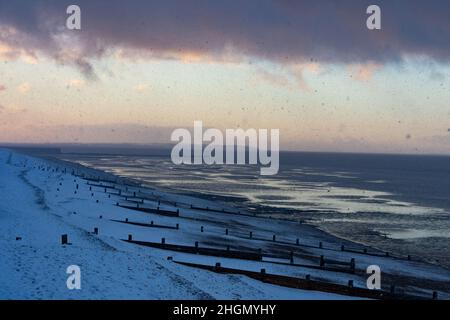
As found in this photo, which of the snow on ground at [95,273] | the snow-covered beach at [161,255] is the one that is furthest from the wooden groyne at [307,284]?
the snow on ground at [95,273]

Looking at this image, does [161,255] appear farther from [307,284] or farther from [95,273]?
[307,284]

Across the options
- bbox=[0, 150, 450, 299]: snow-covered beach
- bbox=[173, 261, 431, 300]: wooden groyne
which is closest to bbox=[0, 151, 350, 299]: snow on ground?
bbox=[0, 150, 450, 299]: snow-covered beach

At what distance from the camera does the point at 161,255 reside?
27.4 metres

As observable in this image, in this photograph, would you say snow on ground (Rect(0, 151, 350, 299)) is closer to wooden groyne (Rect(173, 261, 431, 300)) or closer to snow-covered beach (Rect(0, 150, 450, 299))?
snow-covered beach (Rect(0, 150, 450, 299))

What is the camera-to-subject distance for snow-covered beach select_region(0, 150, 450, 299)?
18344 millimetres

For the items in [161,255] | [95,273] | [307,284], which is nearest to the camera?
[95,273]

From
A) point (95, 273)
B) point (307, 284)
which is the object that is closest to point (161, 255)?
point (95, 273)

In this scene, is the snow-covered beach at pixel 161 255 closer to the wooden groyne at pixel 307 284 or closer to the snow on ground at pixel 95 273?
the snow on ground at pixel 95 273

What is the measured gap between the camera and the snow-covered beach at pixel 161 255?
18.3 m

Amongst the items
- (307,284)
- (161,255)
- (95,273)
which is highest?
(95,273)

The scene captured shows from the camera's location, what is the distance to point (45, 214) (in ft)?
109

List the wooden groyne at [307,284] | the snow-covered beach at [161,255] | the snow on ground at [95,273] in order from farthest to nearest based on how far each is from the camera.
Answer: the wooden groyne at [307,284], the snow-covered beach at [161,255], the snow on ground at [95,273]
